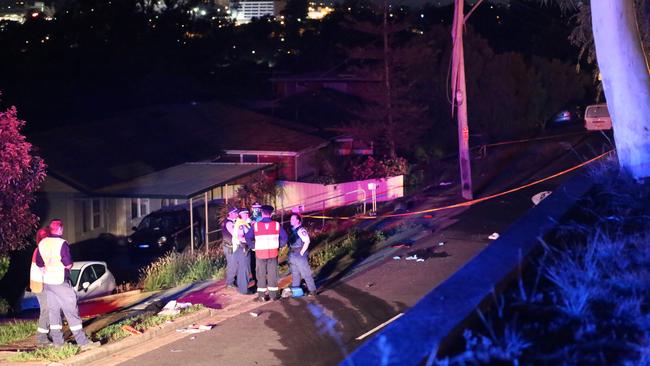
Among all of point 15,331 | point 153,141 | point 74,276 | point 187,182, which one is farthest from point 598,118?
point 15,331

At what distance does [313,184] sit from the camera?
30031mm

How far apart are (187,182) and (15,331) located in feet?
45.0

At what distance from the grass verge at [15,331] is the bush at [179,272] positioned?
3.94 metres

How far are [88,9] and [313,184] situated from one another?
35281mm

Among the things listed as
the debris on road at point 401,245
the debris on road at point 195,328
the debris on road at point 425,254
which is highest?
the debris on road at point 401,245

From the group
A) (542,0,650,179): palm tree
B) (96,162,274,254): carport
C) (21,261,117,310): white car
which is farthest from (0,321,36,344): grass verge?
(96,162,274,254): carport

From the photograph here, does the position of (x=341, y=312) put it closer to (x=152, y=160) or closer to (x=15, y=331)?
(x=15, y=331)

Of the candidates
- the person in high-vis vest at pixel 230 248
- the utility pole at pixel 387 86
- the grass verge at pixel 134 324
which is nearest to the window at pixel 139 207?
the utility pole at pixel 387 86

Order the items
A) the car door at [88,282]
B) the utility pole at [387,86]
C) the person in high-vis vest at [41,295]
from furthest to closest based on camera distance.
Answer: the utility pole at [387,86] → the car door at [88,282] → the person in high-vis vest at [41,295]

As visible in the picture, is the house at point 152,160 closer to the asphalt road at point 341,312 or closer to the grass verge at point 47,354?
the asphalt road at point 341,312

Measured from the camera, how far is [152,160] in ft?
98.7

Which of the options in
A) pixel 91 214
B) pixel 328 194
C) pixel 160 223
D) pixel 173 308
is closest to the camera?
pixel 173 308

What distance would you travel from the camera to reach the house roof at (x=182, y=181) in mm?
24578

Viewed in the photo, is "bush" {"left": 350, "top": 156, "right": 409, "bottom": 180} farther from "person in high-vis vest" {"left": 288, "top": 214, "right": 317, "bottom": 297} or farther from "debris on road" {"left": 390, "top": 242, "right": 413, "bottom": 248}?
"person in high-vis vest" {"left": 288, "top": 214, "right": 317, "bottom": 297}
